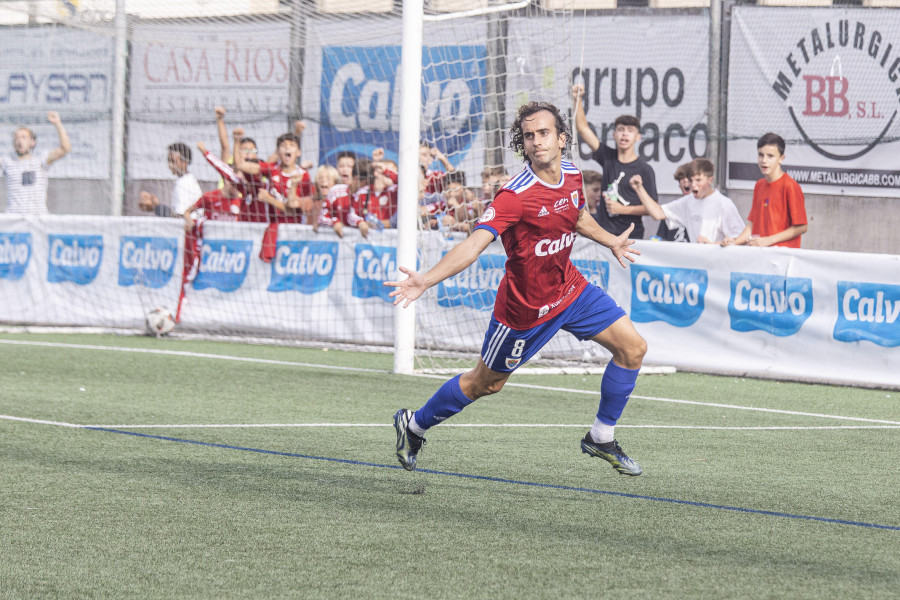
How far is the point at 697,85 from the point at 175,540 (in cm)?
1104

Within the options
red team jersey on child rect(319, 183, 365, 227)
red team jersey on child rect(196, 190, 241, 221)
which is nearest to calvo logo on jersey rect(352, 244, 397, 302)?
red team jersey on child rect(319, 183, 365, 227)

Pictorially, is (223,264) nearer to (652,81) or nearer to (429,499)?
(652,81)

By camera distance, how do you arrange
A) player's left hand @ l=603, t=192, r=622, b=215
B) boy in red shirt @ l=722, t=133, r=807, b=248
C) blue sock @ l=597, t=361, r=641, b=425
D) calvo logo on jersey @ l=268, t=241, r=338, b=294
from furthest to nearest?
calvo logo on jersey @ l=268, t=241, r=338, b=294 → player's left hand @ l=603, t=192, r=622, b=215 → boy in red shirt @ l=722, t=133, r=807, b=248 → blue sock @ l=597, t=361, r=641, b=425

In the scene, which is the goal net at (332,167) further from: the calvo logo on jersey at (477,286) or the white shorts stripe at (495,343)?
the white shorts stripe at (495,343)

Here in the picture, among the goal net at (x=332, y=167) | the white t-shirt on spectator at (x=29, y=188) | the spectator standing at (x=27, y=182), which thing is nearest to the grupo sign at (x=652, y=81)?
the goal net at (x=332, y=167)

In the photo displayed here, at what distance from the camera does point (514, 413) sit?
9117 millimetres

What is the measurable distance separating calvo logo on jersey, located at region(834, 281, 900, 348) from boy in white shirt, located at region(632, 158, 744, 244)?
1657mm

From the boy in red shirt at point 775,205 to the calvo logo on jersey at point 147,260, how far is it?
21.8 feet

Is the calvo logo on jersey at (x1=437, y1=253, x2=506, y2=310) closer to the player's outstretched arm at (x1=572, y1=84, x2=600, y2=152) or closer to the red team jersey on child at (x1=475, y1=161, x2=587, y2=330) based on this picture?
the player's outstretched arm at (x1=572, y1=84, x2=600, y2=152)

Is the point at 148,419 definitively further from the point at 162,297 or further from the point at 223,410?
the point at 162,297

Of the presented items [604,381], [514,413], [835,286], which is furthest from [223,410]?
[835,286]

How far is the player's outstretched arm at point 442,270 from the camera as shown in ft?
17.4

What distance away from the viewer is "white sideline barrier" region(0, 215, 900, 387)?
11164mm

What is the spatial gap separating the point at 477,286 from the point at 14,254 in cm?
651
